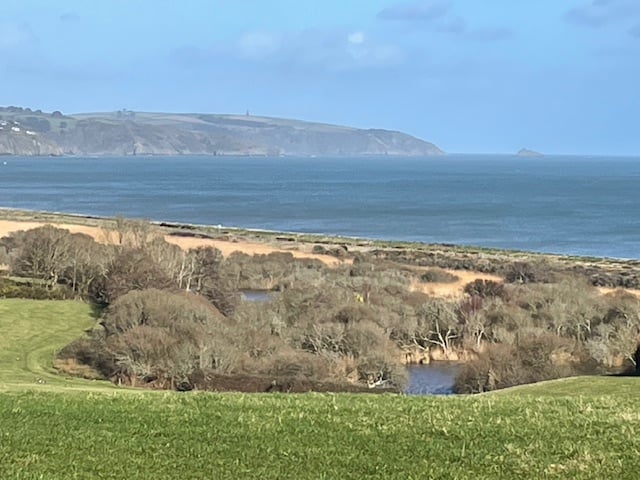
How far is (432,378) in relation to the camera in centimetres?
3366

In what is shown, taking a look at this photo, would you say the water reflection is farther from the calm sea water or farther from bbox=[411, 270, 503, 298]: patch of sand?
the calm sea water

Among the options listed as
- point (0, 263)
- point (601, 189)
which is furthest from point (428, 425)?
point (601, 189)

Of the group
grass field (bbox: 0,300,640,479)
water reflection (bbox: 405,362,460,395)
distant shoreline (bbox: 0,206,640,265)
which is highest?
grass field (bbox: 0,300,640,479)

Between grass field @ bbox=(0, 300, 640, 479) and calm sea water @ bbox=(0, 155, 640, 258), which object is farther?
calm sea water @ bbox=(0, 155, 640, 258)

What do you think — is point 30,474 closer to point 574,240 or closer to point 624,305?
point 624,305

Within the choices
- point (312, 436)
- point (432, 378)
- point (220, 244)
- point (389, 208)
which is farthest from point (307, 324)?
point (389, 208)

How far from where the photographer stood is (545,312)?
3941cm

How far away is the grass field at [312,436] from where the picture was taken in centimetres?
992

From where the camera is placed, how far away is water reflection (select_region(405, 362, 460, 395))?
3089 cm

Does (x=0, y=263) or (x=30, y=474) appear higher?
(x=30, y=474)

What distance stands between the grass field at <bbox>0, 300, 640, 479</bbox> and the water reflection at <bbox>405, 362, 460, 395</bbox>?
15859 millimetres

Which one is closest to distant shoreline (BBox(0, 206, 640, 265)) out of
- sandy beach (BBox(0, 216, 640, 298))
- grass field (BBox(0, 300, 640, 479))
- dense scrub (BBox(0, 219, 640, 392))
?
sandy beach (BBox(0, 216, 640, 298))

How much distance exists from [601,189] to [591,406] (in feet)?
594

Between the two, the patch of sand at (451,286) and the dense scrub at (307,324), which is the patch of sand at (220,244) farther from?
the dense scrub at (307,324)
